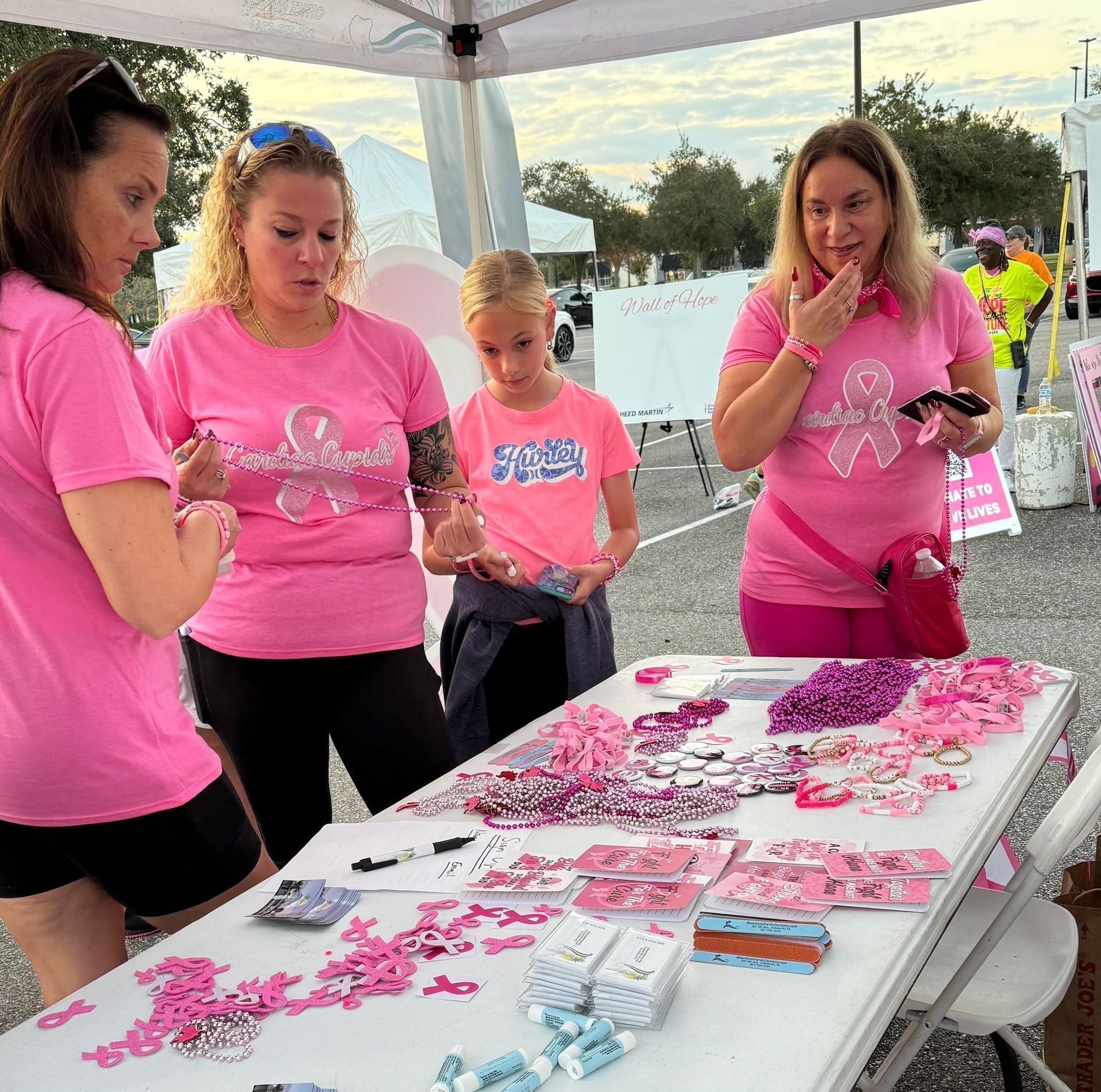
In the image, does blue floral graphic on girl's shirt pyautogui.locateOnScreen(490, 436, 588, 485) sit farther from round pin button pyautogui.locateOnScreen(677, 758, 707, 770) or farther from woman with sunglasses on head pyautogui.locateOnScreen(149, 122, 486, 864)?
round pin button pyautogui.locateOnScreen(677, 758, 707, 770)

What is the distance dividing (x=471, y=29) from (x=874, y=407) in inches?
77.9

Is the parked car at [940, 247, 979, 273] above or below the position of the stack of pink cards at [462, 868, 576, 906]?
above

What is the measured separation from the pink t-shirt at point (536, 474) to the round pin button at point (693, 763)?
746mm

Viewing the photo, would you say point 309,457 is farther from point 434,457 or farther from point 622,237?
point 622,237

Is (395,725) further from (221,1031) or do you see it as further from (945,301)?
(945,301)

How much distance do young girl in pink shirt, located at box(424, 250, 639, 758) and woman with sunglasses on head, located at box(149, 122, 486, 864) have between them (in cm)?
36

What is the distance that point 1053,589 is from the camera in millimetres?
5227

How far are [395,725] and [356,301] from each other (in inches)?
35.9

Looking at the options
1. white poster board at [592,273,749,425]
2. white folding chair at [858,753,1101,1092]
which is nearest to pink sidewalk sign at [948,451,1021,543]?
white poster board at [592,273,749,425]

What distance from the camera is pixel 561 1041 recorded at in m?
1.04

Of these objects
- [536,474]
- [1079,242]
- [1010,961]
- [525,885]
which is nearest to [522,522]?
[536,474]

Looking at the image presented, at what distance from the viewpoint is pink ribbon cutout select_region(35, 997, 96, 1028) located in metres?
1.16

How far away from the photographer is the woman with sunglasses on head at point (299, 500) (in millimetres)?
1906

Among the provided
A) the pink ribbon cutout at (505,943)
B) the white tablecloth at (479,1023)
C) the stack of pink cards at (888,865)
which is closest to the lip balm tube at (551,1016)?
the white tablecloth at (479,1023)
